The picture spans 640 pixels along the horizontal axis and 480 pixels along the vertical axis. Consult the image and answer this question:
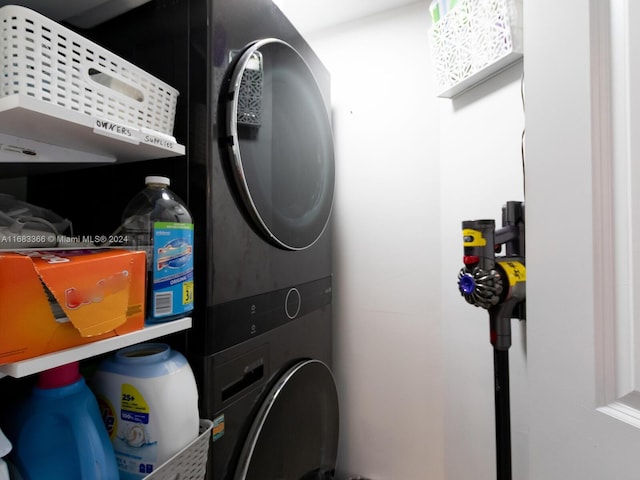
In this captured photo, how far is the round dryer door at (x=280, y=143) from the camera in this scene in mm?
845

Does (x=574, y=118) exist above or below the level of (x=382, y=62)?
below

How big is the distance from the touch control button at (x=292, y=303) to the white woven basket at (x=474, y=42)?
3.10ft

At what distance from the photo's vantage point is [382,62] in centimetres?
157

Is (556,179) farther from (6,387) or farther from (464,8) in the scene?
(6,387)

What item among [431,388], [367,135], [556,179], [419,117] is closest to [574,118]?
[556,179]

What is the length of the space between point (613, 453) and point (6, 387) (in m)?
1.23

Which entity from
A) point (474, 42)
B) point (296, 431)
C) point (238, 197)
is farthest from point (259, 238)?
point (474, 42)

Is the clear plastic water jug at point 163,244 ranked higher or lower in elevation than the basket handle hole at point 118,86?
lower

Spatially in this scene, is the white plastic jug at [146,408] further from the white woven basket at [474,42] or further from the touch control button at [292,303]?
the white woven basket at [474,42]

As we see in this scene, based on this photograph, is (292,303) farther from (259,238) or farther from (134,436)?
(134,436)

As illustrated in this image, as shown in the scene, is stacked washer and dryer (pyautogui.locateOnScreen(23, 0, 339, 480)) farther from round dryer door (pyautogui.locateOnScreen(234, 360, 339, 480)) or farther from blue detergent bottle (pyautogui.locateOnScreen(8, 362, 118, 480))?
blue detergent bottle (pyautogui.locateOnScreen(8, 362, 118, 480))

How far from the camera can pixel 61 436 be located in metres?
0.59

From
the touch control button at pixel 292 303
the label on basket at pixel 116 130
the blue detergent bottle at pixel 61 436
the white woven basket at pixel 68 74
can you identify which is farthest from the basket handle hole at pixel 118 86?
the touch control button at pixel 292 303

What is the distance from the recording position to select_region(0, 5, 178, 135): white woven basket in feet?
1.62
